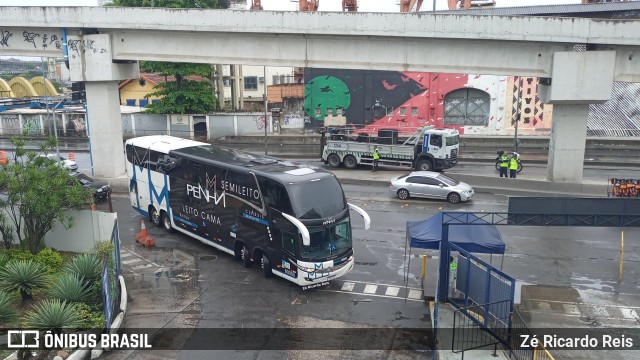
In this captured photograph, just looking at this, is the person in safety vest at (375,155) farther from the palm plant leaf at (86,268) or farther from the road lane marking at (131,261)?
the palm plant leaf at (86,268)

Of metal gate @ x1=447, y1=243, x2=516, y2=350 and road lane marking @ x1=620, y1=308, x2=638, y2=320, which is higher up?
metal gate @ x1=447, y1=243, x2=516, y2=350

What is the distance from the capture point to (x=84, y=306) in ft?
45.0

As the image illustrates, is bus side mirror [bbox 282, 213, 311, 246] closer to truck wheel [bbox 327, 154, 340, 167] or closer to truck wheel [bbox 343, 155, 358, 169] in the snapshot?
truck wheel [bbox 343, 155, 358, 169]

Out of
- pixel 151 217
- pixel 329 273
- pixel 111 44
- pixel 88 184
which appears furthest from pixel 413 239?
pixel 111 44

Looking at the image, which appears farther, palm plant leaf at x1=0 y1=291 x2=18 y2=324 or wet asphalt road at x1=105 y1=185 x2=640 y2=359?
wet asphalt road at x1=105 y1=185 x2=640 y2=359

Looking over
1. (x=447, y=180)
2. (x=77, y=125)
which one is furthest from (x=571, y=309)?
(x=77, y=125)

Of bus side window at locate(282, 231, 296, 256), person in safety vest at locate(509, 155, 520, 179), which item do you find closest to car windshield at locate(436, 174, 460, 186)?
person in safety vest at locate(509, 155, 520, 179)

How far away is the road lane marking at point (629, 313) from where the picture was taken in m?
15.2

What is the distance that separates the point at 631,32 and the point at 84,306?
2536 cm

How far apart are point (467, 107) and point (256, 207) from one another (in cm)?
3759

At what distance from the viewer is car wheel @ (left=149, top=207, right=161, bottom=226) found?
22969mm

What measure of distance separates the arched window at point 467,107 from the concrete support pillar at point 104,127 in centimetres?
3102

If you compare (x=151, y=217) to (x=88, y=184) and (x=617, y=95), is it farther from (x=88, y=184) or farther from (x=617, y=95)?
(x=617, y=95)

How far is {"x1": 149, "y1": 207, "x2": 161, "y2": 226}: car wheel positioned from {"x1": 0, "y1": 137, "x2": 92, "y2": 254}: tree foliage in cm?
505
